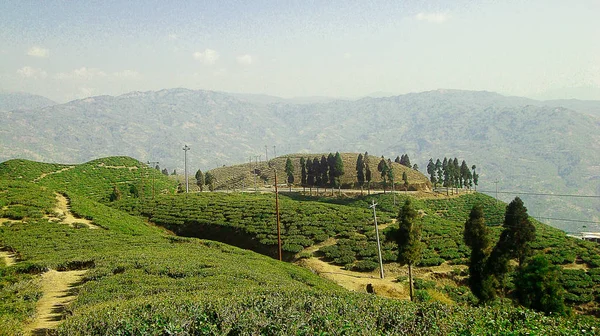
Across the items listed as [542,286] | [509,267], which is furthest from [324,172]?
[542,286]

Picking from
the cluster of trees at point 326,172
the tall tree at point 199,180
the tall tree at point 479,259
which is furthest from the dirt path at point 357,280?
the tall tree at point 199,180

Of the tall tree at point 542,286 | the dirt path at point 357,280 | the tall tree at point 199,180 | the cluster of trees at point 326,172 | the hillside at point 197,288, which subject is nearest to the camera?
the hillside at point 197,288

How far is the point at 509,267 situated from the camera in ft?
99.5

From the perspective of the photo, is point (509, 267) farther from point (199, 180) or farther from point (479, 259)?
point (199, 180)

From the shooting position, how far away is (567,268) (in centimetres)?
3944

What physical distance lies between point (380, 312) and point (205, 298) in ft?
16.9

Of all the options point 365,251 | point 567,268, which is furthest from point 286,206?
point 567,268

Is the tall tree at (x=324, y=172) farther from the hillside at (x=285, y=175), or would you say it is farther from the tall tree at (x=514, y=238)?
the tall tree at (x=514, y=238)

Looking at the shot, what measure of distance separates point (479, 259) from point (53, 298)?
90.8ft

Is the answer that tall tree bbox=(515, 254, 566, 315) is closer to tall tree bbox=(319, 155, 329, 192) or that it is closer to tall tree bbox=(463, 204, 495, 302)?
tall tree bbox=(463, 204, 495, 302)

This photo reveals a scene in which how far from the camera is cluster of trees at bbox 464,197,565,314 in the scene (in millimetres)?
26000

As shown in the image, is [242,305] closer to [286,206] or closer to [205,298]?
[205,298]

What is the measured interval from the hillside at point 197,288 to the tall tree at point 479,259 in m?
2.52

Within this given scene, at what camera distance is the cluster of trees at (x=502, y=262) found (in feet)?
85.4
